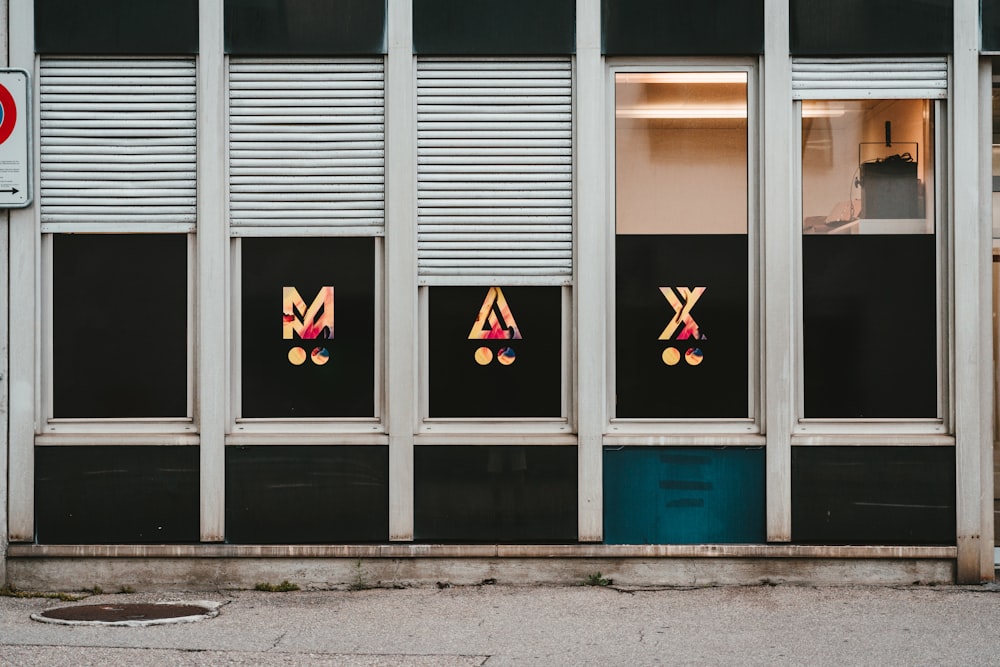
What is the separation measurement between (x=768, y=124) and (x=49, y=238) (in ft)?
17.5

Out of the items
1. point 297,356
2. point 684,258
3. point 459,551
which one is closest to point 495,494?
point 459,551

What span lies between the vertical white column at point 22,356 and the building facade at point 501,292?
2 centimetres

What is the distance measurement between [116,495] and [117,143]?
2573 millimetres

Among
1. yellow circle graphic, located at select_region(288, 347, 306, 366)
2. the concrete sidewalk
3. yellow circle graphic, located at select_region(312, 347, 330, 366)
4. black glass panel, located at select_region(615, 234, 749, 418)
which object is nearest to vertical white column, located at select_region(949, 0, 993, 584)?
the concrete sidewalk

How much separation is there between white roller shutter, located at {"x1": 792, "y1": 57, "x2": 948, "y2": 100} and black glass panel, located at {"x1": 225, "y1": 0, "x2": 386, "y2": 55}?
310 cm

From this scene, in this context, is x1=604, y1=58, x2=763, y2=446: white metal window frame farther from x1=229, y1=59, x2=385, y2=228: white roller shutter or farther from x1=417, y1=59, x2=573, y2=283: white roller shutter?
x1=229, y1=59, x2=385, y2=228: white roller shutter

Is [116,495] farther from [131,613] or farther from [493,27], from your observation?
[493,27]

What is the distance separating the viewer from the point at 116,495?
9.03m

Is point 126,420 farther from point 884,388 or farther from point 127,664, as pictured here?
point 884,388

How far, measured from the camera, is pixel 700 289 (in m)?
9.15

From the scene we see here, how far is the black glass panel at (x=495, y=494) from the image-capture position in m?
9.02

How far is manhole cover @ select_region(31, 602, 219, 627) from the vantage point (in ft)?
26.1

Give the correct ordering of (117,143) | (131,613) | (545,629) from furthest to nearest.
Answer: (117,143)
(131,613)
(545,629)

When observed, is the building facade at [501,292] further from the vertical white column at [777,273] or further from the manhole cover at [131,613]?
the manhole cover at [131,613]
